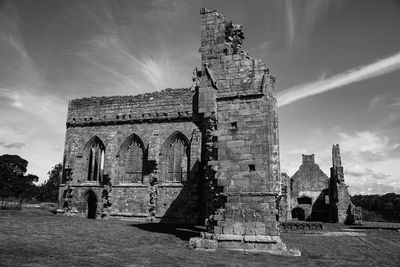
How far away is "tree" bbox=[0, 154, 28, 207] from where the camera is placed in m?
56.0

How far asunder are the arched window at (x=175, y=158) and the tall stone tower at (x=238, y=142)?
10937 millimetres

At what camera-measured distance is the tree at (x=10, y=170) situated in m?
56.0

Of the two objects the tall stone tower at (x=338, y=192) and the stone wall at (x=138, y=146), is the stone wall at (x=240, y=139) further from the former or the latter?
the tall stone tower at (x=338, y=192)

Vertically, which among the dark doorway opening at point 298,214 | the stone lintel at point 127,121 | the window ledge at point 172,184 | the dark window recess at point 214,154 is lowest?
the dark doorway opening at point 298,214

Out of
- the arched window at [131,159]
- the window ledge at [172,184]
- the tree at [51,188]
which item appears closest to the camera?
the window ledge at [172,184]

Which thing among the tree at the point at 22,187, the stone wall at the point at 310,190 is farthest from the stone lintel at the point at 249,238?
the tree at the point at 22,187

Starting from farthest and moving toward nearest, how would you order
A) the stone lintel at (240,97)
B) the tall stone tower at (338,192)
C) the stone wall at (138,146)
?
the tall stone tower at (338,192)
the stone wall at (138,146)
the stone lintel at (240,97)

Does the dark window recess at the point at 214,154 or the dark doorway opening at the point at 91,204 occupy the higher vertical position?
the dark window recess at the point at 214,154

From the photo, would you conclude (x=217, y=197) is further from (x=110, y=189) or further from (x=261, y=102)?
(x=110, y=189)

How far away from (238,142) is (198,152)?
10.7 m

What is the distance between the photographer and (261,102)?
1002 cm

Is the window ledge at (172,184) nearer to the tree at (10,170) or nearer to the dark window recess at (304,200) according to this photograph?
the dark window recess at (304,200)

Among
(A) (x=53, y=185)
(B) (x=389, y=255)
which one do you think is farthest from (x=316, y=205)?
(A) (x=53, y=185)

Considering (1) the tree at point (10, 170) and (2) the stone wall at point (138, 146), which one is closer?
(2) the stone wall at point (138, 146)
